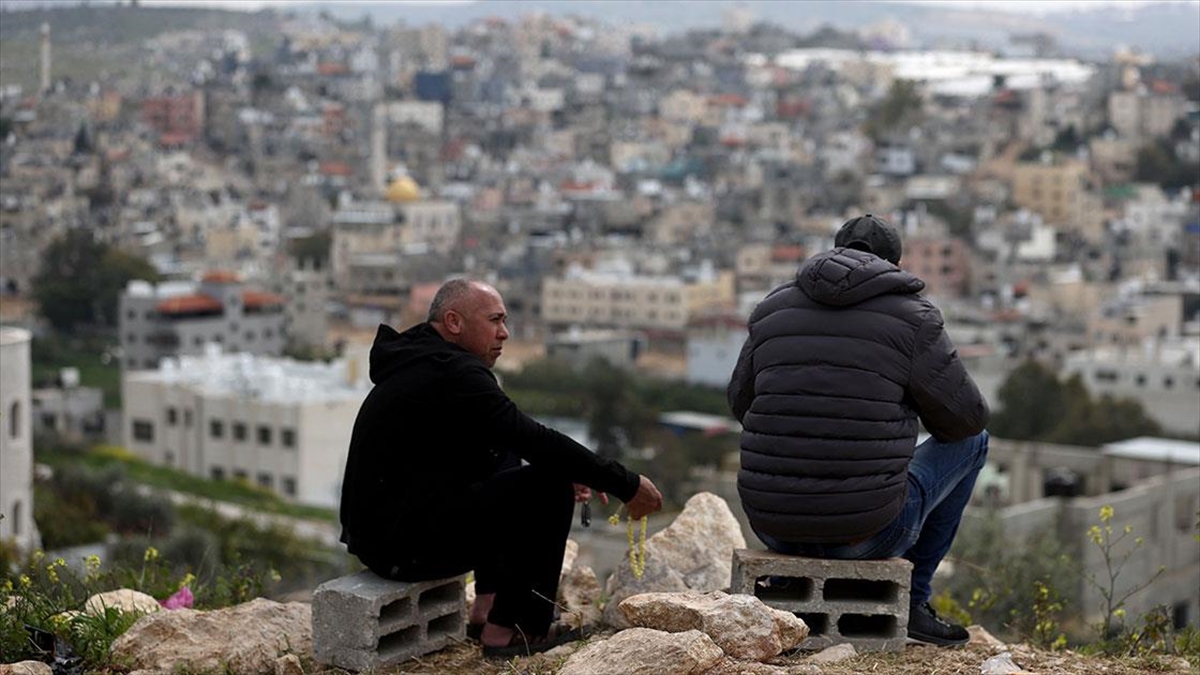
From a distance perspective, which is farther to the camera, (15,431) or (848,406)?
(15,431)

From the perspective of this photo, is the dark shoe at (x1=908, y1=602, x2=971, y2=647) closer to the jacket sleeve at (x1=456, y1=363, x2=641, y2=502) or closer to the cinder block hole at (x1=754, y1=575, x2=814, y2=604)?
the cinder block hole at (x1=754, y1=575, x2=814, y2=604)

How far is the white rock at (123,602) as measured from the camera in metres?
3.57

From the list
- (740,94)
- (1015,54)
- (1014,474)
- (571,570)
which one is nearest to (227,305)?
(1014,474)

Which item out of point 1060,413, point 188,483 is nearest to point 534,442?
point 188,483

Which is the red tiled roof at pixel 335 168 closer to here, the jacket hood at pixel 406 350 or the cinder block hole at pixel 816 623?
the jacket hood at pixel 406 350

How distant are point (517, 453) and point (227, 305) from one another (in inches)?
1255

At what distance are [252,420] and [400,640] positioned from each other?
67.7ft

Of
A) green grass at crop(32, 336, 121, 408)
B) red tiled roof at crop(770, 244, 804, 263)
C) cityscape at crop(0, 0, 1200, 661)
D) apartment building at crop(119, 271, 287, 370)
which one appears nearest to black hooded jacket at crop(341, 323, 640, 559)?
cityscape at crop(0, 0, 1200, 661)

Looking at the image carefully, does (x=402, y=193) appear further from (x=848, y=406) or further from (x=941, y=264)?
(x=848, y=406)

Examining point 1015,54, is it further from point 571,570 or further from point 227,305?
point 571,570

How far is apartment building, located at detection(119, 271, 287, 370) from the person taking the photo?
33.4m

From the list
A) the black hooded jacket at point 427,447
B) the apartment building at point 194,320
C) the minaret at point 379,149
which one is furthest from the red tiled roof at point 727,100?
the black hooded jacket at point 427,447

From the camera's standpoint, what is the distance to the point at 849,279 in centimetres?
316

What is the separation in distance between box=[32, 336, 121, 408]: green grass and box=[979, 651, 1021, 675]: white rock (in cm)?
2708
